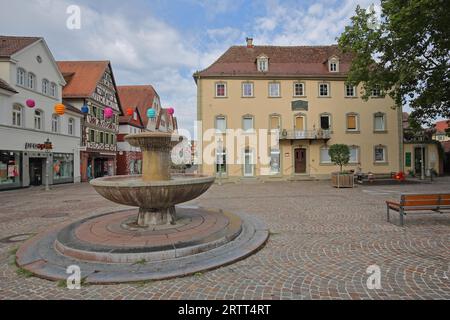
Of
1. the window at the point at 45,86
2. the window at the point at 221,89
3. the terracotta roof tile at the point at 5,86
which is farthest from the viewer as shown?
the window at the point at 221,89

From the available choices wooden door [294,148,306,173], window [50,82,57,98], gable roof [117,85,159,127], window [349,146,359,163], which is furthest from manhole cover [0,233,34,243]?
gable roof [117,85,159,127]

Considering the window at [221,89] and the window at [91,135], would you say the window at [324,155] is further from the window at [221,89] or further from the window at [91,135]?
the window at [91,135]

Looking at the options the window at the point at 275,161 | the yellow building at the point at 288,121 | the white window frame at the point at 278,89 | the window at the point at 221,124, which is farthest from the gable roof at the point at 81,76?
the window at the point at 275,161

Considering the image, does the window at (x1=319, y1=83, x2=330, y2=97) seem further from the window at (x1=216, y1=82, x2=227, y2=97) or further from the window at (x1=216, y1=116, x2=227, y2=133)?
the window at (x1=216, y1=116, x2=227, y2=133)

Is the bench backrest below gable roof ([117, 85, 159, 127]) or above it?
below

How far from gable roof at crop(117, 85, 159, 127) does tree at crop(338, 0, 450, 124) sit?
36.6 m

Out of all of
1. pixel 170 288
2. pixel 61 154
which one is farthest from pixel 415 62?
pixel 61 154

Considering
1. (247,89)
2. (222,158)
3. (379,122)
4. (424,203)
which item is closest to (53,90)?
(222,158)

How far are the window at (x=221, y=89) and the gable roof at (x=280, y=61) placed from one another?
920mm

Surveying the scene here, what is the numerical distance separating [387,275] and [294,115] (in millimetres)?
22730

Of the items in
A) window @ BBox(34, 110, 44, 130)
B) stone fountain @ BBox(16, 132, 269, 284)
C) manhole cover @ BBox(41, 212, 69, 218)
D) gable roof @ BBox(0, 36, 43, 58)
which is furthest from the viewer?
window @ BBox(34, 110, 44, 130)

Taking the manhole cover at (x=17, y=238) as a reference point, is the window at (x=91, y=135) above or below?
above

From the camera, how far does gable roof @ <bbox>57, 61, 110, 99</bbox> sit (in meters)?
27.2

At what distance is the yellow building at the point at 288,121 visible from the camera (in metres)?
25.2
